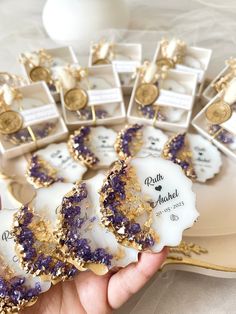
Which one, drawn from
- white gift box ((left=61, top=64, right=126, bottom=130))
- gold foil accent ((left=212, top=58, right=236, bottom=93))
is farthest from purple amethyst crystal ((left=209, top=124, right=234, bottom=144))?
white gift box ((left=61, top=64, right=126, bottom=130))

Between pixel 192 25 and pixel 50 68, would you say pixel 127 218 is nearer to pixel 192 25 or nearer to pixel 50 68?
pixel 50 68

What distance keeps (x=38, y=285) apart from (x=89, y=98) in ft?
1.63

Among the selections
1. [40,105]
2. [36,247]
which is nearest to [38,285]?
[36,247]

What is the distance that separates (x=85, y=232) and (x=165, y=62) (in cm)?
59

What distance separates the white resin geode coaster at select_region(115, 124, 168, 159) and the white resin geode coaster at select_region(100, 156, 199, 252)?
24 cm

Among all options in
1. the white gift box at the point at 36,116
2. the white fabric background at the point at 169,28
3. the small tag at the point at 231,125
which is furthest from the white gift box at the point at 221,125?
the white gift box at the point at 36,116

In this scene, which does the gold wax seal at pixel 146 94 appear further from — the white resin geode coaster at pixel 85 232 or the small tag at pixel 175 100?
the white resin geode coaster at pixel 85 232

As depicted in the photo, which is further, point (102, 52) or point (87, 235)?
point (102, 52)

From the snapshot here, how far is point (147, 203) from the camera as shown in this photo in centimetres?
78

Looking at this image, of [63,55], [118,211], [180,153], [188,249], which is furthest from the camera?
Result: [63,55]

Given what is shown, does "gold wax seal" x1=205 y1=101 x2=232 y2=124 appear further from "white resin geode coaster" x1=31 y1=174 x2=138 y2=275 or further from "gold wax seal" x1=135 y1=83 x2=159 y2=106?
"white resin geode coaster" x1=31 y1=174 x2=138 y2=275

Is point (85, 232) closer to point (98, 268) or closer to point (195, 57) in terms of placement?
point (98, 268)

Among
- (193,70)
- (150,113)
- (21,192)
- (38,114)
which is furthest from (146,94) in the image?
(21,192)

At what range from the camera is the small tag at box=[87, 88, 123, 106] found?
1.10 metres
